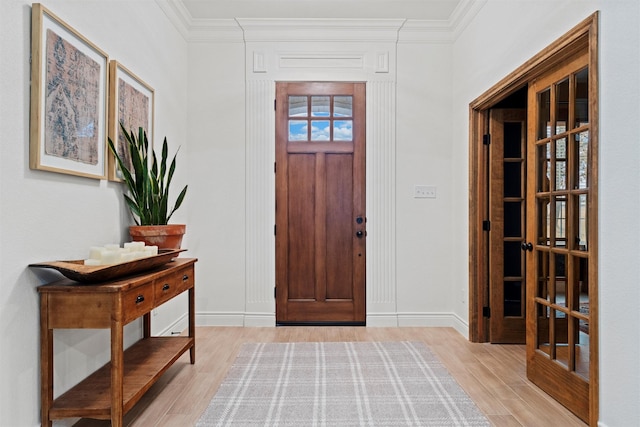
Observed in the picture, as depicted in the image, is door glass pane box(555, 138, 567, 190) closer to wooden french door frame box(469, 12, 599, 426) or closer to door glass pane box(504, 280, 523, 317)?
wooden french door frame box(469, 12, 599, 426)

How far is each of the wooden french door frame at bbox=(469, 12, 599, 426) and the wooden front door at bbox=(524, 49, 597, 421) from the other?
0.02m

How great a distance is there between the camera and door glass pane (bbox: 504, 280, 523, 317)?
3.41 meters

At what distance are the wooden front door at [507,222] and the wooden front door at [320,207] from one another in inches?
46.7

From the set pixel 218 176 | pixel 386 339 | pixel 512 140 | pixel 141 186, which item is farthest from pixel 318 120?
pixel 386 339

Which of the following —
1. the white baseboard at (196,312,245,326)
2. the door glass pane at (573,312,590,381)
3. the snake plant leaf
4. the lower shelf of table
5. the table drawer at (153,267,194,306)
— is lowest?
the white baseboard at (196,312,245,326)

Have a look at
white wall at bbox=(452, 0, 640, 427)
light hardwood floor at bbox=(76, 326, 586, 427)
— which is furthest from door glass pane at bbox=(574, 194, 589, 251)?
light hardwood floor at bbox=(76, 326, 586, 427)

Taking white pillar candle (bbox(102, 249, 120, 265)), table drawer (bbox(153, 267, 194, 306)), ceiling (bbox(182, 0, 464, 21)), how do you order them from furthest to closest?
ceiling (bbox(182, 0, 464, 21)), table drawer (bbox(153, 267, 194, 306)), white pillar candle (bbox(102, 249, 120, 265))

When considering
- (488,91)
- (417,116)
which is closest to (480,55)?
(488,91)

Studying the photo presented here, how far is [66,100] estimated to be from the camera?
199cm

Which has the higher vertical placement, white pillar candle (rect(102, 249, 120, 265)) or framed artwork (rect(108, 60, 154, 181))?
framed artwork (rect(108, 60, 154, 181))

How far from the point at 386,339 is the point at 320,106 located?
2.29 m

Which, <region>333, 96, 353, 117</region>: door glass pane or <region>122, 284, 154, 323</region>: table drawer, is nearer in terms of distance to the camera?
<region>122, 284, 154, 323</region>: table drawer

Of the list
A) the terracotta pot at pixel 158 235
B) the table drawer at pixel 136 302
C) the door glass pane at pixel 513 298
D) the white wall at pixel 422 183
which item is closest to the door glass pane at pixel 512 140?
the white wall at pixel 422 183

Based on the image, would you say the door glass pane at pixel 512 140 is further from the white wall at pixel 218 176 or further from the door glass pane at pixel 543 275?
the white wall at pixel 218 176
